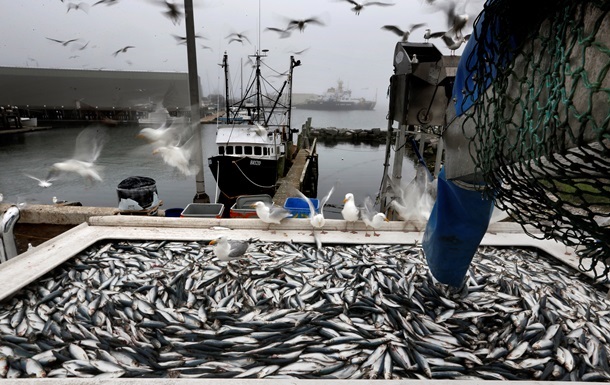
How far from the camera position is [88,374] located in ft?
10.3

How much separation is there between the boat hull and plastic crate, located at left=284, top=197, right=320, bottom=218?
20.5 ft

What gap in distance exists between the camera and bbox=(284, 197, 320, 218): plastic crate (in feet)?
25.3

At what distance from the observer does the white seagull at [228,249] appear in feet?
16.5

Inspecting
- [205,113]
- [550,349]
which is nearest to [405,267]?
[550,349]

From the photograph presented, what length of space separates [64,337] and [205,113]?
89.2 m

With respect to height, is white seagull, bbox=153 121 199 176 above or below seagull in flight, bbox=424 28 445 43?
below

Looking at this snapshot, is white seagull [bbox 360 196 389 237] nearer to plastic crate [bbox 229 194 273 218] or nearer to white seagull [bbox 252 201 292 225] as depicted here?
white seagull [bbox 252 201 292 225]

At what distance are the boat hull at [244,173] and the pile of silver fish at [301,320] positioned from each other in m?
9.31

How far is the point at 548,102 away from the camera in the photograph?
1.35 metres

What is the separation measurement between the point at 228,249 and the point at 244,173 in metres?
10.1

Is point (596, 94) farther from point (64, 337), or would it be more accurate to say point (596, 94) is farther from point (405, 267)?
point (64, 337)

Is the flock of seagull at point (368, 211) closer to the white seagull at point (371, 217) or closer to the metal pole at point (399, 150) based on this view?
the white seagull at point (371, 217)

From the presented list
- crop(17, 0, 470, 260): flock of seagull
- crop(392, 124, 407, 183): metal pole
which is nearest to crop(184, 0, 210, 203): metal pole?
crop(17, 0, 470, 260): flock of seagull

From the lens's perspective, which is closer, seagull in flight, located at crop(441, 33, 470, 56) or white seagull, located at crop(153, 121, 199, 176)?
seagull in flight, located at crop(441, 33, 470, 56)
